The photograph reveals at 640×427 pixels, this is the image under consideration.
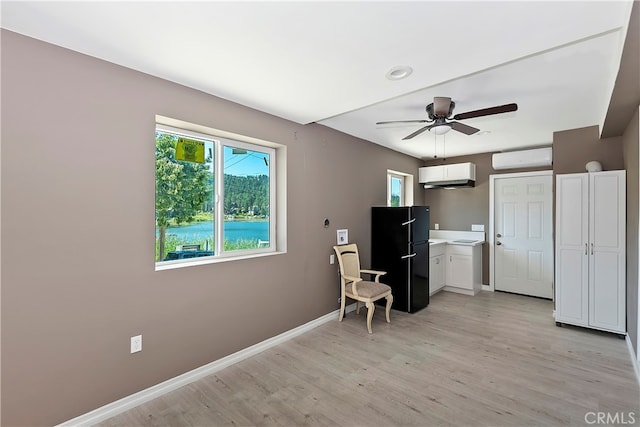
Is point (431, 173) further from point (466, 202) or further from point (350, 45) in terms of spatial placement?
point (350, 45)

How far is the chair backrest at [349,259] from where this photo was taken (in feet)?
12.7

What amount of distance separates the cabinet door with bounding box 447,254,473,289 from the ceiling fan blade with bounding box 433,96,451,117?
2953 mm

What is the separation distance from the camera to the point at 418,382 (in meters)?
2.47

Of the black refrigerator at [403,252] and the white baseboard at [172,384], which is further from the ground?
the black refrigerator at [403,252]

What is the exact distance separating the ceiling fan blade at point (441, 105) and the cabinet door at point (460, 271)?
116 inches

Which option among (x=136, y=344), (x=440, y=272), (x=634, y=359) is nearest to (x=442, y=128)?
(x=634, y=359)

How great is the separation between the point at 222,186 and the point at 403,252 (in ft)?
8.21

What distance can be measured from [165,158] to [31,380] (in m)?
1.70

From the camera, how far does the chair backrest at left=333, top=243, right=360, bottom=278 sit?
3865mm

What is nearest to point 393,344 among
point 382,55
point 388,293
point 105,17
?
point 388,293

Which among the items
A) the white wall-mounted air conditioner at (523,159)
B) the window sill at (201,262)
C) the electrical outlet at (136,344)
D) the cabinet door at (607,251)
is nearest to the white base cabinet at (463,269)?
the white wall-mounted air conditioner at (523,159)

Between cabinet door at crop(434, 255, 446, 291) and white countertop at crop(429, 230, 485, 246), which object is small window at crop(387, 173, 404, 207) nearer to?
white countertop at crop(429, 230, 485, 246)

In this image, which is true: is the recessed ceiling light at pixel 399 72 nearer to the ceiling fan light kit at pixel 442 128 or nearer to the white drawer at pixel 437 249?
the ceiling fan light kit at pixel 442 128

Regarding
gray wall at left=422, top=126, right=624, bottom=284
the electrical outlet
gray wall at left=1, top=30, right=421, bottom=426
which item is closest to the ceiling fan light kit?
gray wall at left=1, top=30, right=421, bottom=426
